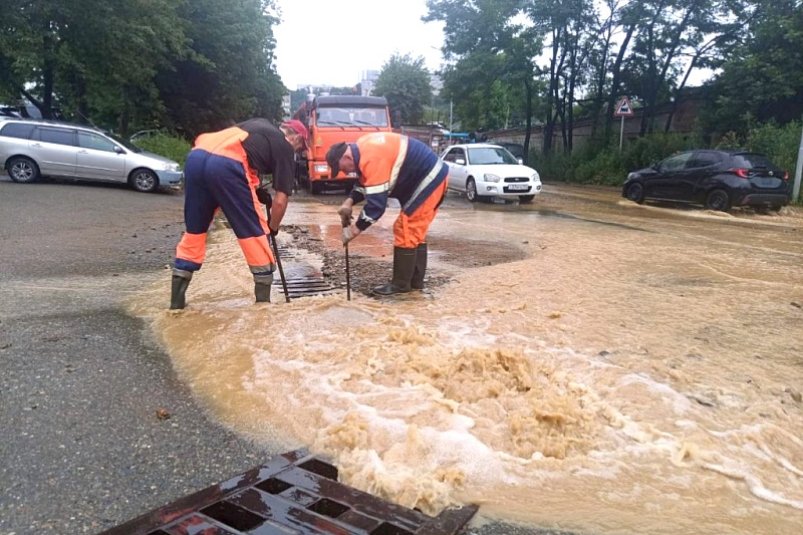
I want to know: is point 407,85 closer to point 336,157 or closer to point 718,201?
point 718,201

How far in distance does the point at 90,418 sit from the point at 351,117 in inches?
558

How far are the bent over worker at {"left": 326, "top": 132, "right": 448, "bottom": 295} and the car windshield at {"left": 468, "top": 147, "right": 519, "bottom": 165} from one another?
1073 centimetres

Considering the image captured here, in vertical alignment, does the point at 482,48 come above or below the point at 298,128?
above

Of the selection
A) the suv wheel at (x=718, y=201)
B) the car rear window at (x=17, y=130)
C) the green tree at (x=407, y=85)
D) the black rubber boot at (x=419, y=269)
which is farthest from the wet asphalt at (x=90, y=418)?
the green tree at (x=407, y=85)

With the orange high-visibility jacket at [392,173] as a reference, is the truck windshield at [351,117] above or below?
above

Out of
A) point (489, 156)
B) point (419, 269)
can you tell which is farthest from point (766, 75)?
point (419, 269)

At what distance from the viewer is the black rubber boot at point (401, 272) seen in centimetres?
562

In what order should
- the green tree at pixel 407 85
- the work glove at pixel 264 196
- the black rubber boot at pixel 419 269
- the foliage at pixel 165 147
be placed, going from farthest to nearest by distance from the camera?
the green tree at pixel 407 85, the foliage at pixel 165 147, the black rubber boot at pixel 419 269, the work glove at pixel 264 196

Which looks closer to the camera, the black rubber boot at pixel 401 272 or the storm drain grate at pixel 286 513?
the storm drain grate at pixel 286 513

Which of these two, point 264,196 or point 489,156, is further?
point 489,156

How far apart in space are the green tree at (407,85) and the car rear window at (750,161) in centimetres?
4113

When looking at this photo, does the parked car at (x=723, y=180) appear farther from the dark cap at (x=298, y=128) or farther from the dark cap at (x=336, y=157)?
the dark cap at (x=298, y=128)

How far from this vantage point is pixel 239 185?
14.7ft

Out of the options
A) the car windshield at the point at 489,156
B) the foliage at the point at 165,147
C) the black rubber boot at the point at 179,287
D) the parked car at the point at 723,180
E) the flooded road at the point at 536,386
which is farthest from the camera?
the foliage at the point at 165,147
